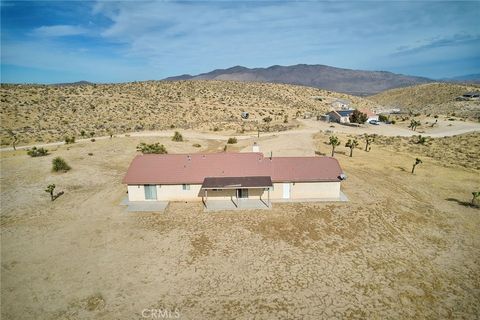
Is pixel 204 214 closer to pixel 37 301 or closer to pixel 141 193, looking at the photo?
pixel 141 193

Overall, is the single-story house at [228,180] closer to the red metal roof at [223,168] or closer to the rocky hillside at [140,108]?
the red metal roof at [223,168]

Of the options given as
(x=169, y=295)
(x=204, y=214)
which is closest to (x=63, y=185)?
(x=204, y=214)

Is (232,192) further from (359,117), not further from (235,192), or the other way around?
(359,117)

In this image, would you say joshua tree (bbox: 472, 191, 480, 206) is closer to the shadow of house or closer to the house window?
the shadow of house

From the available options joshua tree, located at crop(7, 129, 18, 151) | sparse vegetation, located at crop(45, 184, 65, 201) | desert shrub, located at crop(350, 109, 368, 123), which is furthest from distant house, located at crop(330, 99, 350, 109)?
sparse vegetation, located at crop(45, 184, 65, 201)

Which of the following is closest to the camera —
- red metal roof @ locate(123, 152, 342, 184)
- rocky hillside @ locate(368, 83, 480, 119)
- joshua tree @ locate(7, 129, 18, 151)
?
red metal roof @ locate(123, 152, 342, 184)

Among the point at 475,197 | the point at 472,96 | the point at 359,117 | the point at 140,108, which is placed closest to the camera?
the point at 475,197

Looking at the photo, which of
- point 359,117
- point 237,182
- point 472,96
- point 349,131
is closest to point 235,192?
point 237,182
